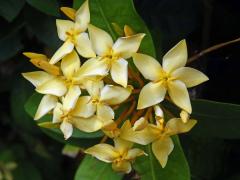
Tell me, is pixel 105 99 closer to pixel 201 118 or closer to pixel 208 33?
pixel 201 118

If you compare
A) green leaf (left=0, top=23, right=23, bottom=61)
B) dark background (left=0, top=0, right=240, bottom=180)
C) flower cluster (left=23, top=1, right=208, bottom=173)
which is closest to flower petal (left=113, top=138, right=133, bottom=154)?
flower cluster (left=23, top=1, right=208, bottom=173)

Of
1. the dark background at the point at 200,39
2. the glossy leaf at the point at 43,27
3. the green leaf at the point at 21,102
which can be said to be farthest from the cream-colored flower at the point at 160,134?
the green leaf at the point at 21,102

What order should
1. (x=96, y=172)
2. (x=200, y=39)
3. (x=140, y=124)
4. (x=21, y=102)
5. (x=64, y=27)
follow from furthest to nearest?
(x=21, y=102)
(x=200, y=39)
(x=96, y=172)
(x=64, y=27)
(x=140, y=124)

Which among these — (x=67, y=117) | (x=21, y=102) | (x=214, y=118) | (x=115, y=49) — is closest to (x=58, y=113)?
(x=67, y=117)

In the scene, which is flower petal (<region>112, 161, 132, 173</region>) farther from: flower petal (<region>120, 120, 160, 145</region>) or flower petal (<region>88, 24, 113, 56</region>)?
flower petal (<region>88, 24, 113, 56</region>)

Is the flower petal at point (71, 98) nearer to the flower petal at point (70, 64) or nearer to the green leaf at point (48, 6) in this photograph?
the flower petal at point (70, 64)

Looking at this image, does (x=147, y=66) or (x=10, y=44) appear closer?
(x=147, y=66)

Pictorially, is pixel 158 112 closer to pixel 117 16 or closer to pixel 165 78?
pixel 165 78

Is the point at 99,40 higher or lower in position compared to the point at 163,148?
higher
